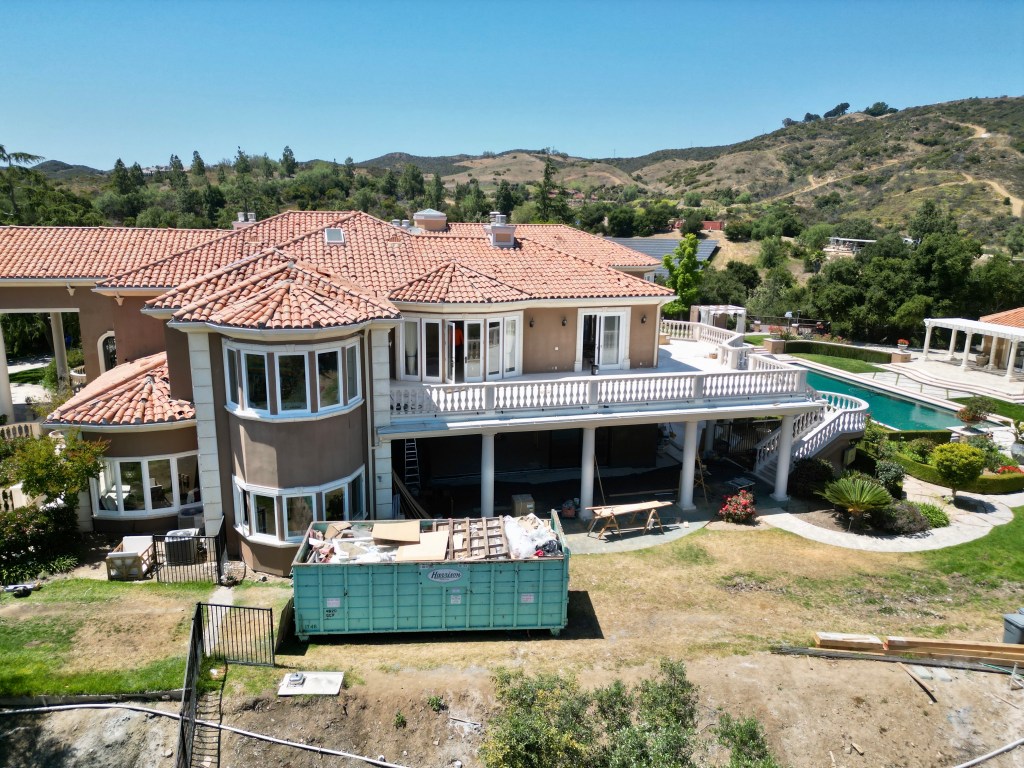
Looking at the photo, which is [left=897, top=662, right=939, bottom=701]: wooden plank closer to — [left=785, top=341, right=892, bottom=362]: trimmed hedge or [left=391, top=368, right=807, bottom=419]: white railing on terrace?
[left=391, top=368, right=807, bottom=419]: white railing on terrace

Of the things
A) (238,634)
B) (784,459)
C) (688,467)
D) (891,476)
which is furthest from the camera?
(891,476)

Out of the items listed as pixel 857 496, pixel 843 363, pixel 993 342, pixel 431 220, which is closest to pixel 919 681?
pixel 857 496

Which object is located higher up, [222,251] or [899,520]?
[222,251]

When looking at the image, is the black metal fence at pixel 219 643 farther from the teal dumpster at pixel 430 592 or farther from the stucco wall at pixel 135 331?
the stucco wall at pixel 135 331

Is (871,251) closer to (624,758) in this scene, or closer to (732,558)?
(732,558)

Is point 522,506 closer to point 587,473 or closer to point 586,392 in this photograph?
point 587,473

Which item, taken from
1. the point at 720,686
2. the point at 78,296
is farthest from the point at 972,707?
the point at 78,296

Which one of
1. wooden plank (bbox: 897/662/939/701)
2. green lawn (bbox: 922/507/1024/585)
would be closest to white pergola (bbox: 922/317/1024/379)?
green lawn (bbox: 922/507/1024/585)
